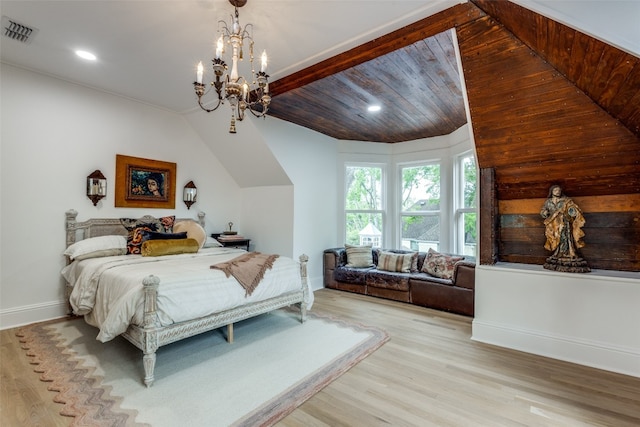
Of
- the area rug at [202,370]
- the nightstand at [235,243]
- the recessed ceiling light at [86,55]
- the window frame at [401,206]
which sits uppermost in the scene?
the recessed ceiling light at [86,55]

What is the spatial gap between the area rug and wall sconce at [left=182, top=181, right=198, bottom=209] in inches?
79.8

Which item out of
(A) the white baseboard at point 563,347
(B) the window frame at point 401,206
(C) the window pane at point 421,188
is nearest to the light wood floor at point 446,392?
(A) the white baseboard at point 563,347

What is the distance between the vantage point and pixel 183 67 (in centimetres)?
314

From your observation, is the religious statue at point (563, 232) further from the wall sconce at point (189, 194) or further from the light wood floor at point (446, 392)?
the wall sconce at point (189, 194)

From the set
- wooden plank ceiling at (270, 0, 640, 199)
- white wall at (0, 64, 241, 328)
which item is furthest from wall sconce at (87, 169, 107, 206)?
wooden plank ceiling at (270, 0, 640, 199)

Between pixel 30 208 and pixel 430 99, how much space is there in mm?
4703

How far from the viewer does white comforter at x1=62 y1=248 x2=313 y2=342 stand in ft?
7.30

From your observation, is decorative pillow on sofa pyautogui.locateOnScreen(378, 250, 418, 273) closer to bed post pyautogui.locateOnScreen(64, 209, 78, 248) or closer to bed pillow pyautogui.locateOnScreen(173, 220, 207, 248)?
bed pillow pyautogui.locateOnScreen(173, 220, 207, 248)

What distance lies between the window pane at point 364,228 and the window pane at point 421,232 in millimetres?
474

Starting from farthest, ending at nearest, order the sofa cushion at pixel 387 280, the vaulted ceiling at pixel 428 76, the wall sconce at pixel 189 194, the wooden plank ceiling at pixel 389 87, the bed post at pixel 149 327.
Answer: the wall sconce at pixel 189 194
the sofa cushion at pixel 387 280
the wooden plank ceiling at pixel 389 87
the bed post at pixel 149 327
the vaulted ceiling at pixel 428 76

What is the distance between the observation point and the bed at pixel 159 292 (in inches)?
86.7

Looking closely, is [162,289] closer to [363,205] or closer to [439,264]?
[439,264]

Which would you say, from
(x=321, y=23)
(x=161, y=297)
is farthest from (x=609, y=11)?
(x=161, y=297)

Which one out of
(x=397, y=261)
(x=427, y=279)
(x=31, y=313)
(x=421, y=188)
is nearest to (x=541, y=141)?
(x=427, y=279)
